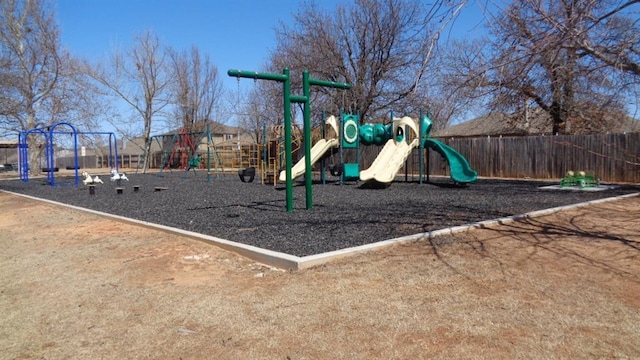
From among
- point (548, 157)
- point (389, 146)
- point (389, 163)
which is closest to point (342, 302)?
point (389, 163)

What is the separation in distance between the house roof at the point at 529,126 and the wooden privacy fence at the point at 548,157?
951 mm

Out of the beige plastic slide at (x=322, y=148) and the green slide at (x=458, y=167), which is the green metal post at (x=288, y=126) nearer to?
the beige plastic slide at (x=322, y=148)

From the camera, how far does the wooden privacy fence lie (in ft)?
53.4

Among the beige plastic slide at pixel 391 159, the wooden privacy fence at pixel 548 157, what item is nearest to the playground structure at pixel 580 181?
the wooden privacy fence at pixel 548 157

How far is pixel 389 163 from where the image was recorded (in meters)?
15.3

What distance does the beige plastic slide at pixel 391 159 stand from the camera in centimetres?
1463

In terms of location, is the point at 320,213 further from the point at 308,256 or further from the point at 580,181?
the point at 580,181

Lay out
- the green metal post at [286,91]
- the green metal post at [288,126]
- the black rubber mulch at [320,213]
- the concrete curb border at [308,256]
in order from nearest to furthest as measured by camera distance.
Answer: the concrete curb border at [308,256] < the black rubber mulch at [320,213] < the green metal post at [286,91] < the green metal post at [288,126]

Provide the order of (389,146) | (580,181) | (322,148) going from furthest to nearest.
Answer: (322,148), (389,146), (580,181)

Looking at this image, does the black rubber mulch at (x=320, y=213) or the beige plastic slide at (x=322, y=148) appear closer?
the black rubber mulch at (x=320, y=213)

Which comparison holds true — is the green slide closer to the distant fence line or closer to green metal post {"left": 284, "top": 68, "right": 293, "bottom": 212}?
the distant fence line

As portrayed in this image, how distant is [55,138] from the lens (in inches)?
1124

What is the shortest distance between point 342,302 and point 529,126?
22.2 metres

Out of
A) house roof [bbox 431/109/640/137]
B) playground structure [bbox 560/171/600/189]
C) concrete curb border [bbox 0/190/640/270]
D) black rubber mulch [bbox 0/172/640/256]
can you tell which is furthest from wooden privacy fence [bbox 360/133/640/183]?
concrete curb border [bbox 0/190/640/270]
